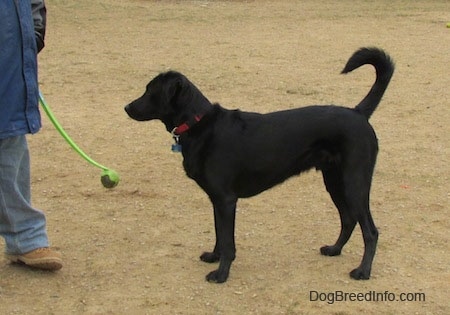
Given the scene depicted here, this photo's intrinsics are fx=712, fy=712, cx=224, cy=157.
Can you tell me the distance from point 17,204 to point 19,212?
6cm

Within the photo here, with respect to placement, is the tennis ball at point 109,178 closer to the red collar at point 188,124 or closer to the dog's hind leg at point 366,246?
the red collar at point 188,124

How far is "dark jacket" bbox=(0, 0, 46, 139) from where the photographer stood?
146 inches

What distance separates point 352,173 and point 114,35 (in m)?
9.26

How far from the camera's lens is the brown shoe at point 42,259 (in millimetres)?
4098

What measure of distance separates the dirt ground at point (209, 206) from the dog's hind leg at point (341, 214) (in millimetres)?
69

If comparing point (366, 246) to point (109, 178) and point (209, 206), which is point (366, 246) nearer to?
point (209, 206)

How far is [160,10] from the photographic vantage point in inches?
632

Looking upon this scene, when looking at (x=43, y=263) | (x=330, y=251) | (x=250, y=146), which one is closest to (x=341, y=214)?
(x=330, y=251)

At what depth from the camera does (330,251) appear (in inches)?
176

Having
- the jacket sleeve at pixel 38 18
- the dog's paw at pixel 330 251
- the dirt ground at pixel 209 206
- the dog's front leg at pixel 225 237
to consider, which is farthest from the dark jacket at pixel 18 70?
the dog's paw at pixel 330 251

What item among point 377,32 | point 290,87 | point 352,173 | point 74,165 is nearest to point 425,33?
point 377,32

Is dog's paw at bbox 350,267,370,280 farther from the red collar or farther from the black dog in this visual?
the red collar

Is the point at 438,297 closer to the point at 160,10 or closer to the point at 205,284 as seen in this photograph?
the point at 205,284

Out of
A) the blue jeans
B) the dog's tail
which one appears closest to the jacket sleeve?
the blue jeans
